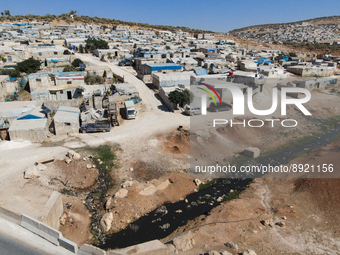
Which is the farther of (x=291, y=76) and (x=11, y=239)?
(x=291, y=76)

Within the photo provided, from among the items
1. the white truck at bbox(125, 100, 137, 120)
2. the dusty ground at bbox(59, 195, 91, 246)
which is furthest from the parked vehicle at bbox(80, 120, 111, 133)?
the dusty ground at bbox(59, 195, 91, 246)

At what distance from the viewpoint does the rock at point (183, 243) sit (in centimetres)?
998

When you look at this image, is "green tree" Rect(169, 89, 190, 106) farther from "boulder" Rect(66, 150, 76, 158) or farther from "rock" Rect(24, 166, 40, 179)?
"rock" Rect(24, 166, 40, 179)

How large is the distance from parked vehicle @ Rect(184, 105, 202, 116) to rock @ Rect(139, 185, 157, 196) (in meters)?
10.4

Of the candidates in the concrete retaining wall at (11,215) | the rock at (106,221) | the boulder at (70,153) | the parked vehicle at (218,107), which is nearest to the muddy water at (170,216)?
the rock at (106,221)

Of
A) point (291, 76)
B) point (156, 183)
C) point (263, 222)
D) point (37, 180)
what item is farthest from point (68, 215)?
point (291, 76)

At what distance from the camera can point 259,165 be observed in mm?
18312

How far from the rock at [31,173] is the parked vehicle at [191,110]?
13.9 metres

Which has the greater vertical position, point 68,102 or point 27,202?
point 68,102

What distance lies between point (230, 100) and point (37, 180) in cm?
2054

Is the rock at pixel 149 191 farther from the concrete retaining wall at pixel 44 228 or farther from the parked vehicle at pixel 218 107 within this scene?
the parked vehicle at pixel 218 107

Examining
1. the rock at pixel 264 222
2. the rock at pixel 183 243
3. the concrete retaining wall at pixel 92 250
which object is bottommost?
the rock at pixel 264 222

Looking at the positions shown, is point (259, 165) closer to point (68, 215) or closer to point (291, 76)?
point (68, 215)

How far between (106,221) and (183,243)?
428 cm
